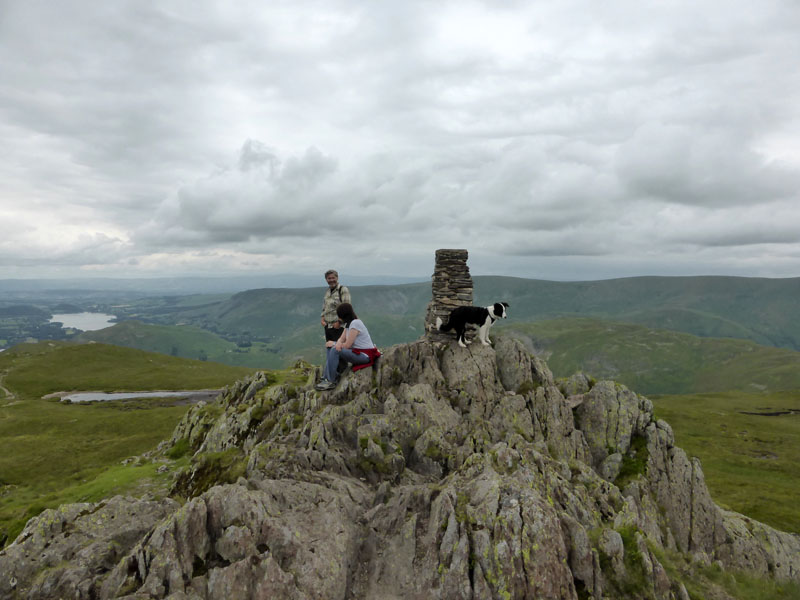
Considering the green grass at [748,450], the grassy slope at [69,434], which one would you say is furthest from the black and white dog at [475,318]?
the green grass at [748,450]

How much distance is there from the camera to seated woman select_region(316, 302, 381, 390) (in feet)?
88.0

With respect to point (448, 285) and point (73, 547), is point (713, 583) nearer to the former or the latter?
point (448, 285)

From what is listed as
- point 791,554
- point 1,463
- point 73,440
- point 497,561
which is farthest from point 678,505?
point 73,440

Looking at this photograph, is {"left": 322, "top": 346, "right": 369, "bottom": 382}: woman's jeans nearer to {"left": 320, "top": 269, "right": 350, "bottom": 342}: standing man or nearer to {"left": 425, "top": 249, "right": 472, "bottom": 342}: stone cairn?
{"left": 320, "top": 269, "right": 350, "bottom": 342}: standing man

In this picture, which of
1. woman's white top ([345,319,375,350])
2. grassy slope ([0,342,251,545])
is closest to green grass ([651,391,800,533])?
woman's white top ([345,319,375,350])

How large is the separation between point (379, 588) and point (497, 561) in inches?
211

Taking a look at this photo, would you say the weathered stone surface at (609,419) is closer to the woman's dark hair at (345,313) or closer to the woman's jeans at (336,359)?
the woman's jeans at (336,359)

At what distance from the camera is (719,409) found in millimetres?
165375

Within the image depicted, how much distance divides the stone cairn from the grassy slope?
3252cm

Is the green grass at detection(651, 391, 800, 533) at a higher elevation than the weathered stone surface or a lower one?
lower

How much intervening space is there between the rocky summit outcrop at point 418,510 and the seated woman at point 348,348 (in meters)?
1.09

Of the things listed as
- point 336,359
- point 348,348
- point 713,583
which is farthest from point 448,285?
point 713,583

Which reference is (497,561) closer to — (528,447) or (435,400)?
(528,447)

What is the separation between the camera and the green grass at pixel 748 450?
71.2m
